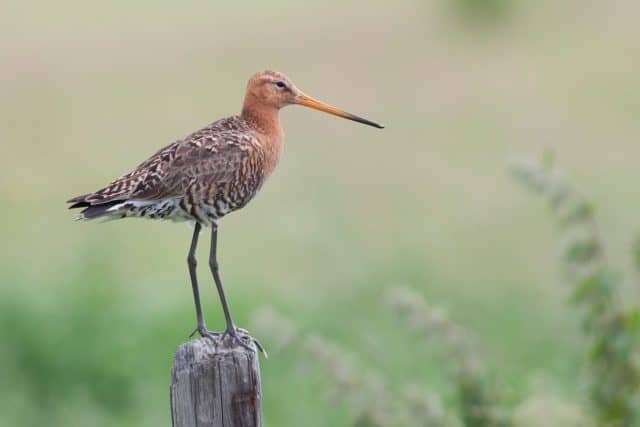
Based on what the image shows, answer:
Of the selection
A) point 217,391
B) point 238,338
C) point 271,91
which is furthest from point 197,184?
point 217,391

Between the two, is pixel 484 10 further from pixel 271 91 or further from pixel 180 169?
pixel 180 169

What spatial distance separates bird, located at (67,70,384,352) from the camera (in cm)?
774

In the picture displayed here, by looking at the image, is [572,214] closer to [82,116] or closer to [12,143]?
[12,143]

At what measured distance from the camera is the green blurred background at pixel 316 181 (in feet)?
40.9

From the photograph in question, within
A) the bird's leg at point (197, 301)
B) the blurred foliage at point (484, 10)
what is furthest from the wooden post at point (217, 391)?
the blurred foliage at point (484, 10)

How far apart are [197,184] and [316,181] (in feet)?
38.1

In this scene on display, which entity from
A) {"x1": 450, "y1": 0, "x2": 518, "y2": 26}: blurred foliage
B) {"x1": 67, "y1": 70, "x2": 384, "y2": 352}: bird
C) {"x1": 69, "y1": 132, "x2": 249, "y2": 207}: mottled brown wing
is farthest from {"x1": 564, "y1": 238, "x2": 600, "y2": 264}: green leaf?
{"x1": 450, "y1": 0, "x2": 518, "y2": 26}: blurred foliage

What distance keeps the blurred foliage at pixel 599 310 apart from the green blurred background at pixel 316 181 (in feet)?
1.09

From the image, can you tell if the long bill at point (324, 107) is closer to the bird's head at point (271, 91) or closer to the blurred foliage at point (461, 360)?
the bird's head at point (271, 91)

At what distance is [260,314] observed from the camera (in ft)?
32.2

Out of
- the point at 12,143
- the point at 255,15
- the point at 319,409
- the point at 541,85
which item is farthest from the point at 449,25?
the point at 319,409

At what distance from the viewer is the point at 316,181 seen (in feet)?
64.1

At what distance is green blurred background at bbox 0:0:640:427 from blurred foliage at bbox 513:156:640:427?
332 mm

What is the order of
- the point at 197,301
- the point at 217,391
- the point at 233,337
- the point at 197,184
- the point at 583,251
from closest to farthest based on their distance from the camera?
1. the point at 217,391
2. the point at 233,337
3. the point at 197,301
4. the point at 197,184
5. the point at 583,251
